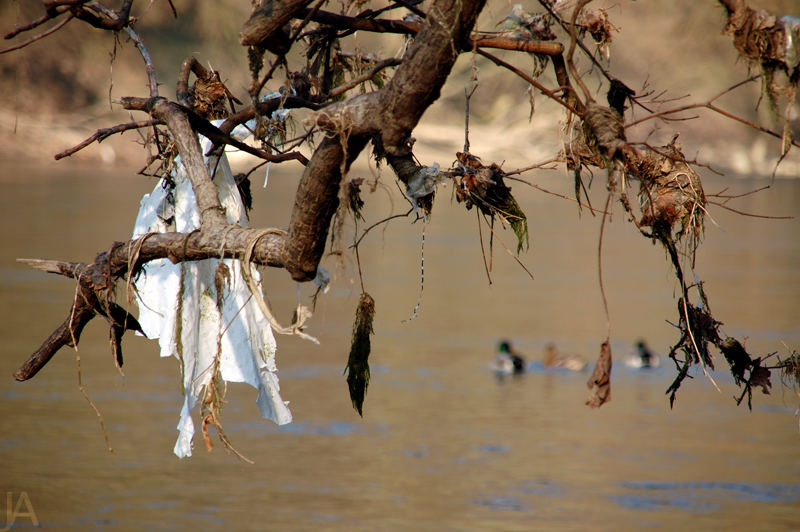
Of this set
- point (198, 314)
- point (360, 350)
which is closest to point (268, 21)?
point (360, 350)

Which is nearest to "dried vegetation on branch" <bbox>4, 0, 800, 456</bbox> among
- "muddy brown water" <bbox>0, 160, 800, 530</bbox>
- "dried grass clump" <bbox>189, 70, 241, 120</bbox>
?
"dried grass clump" <bbox>189, 70, 241, 120</bbox>

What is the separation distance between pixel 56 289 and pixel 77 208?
1775 cm

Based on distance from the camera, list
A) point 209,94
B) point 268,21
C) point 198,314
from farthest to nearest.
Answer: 1. point 209,94
2. point 198,314
3. point 268,21

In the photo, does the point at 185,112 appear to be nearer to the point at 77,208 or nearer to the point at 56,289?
the point at 56,289

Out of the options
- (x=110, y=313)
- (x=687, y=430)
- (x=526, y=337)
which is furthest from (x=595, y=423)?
(x=110, y=313)

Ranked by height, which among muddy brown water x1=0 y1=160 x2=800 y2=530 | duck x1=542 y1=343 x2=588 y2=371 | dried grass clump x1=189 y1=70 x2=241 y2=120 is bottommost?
muddy brown water x1=0 y1=160 x2=800 y2=530

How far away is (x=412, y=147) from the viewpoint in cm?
330

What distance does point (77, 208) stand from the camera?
1556 inches

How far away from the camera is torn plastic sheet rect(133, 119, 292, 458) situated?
12.9 feet

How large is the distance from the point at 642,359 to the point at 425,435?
456 cm

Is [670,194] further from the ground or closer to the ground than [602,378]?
further from the ground

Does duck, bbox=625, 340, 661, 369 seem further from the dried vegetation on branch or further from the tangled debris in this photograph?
the tangled debris

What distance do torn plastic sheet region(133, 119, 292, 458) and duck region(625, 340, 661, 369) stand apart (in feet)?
40.3

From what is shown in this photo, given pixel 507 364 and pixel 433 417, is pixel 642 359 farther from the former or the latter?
pixel 433 417
